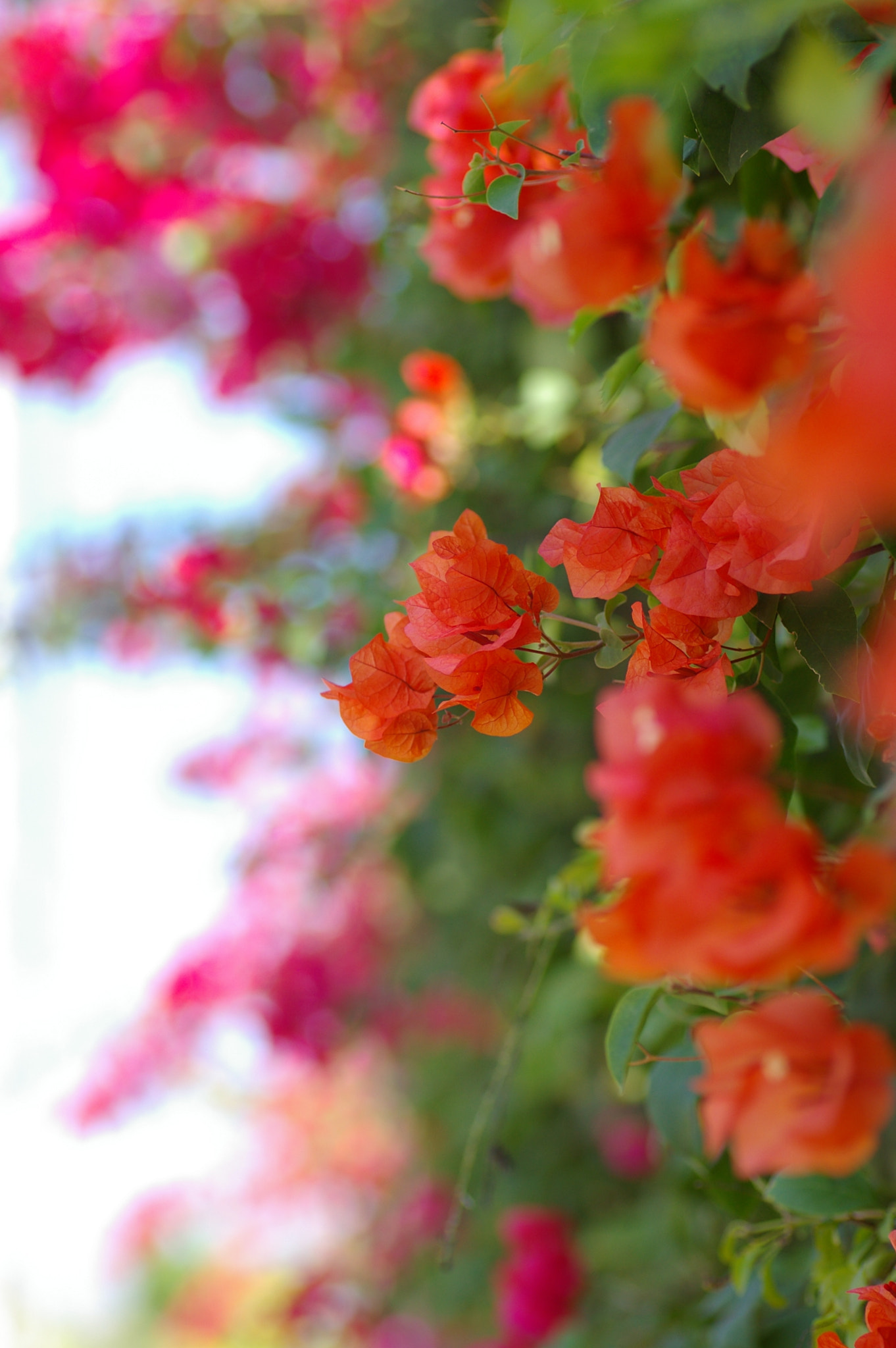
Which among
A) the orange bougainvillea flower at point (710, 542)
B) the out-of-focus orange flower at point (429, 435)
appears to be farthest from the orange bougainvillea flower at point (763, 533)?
the out-of-focus orange flower at point (429, 435)

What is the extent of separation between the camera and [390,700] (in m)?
0.29

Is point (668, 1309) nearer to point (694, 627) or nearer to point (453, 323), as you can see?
point (694, 627)

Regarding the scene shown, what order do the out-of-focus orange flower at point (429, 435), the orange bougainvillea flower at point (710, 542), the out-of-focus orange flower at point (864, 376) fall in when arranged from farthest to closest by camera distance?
the out-of-focus orange flower at point (429, 435) < the orange bougainvillea flower at point (710, 542) < the out-of-focus orange flower at point (864, 376)

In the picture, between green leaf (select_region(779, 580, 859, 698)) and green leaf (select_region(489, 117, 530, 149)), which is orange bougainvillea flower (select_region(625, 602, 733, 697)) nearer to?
green leaf (select_region(779, 580, 859, 698))

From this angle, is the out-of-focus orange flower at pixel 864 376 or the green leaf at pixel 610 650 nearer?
the out-of-focus orange flower at pixel 864 376

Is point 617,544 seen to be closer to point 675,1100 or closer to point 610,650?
point 610,650

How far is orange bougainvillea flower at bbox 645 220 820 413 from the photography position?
193mm

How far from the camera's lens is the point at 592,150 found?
331 millimetres

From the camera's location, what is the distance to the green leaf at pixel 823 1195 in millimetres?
355

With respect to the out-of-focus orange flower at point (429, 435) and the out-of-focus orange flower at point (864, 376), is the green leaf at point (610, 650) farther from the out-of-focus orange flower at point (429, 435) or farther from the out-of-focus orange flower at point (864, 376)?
the out-of-focus orange flower at point (429, 435)

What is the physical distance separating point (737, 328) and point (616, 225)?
4 cm

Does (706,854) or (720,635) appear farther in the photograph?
(720,635)

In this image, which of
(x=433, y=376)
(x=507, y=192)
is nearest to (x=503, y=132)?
(x=507, y=192)

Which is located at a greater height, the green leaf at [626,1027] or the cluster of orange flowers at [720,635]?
the cluster of orange flowers at [720,635]
